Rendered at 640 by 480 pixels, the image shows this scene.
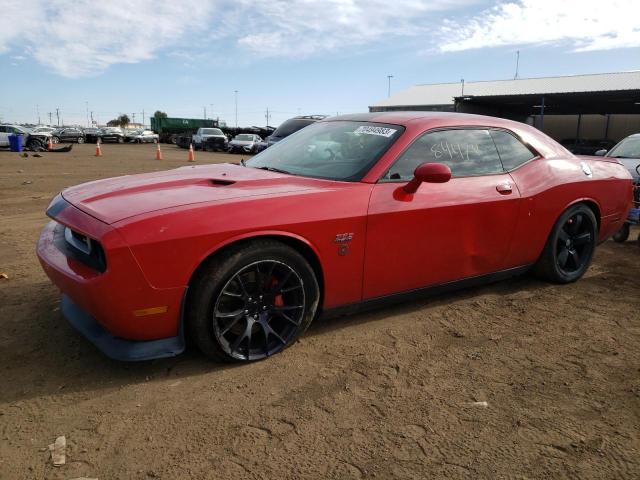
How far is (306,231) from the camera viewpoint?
2.77m

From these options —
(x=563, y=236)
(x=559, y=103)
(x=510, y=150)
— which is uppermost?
(x=559, y=103)

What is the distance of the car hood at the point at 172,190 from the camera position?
2.58m

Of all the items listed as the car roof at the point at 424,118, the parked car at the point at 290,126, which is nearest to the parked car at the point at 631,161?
the car roof at the point at 424,118

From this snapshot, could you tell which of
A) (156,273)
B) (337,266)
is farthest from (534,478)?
(156,273)

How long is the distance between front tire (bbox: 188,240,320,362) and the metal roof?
32.0 m

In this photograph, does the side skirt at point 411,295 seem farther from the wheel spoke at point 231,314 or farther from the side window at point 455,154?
the side window at point 455,154

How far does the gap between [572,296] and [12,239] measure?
222 inches

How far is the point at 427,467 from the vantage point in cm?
201

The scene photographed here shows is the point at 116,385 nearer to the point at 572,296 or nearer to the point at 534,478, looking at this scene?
the point at 534,478

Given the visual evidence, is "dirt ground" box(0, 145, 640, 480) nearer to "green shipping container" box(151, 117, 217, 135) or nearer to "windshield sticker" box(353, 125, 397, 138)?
"windshield sticker" box(353, 125, 397, 138)

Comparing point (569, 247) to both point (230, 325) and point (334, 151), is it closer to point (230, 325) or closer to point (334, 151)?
point (334, 151)

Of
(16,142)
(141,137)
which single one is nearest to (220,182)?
(16,142)

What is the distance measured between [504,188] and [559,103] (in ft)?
93.5

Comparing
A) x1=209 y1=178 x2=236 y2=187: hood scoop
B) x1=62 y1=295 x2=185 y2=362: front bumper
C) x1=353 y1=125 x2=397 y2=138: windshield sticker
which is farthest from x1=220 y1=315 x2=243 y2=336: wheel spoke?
x1=353 y1=125 x2=397 y2=138: windshield sticker
